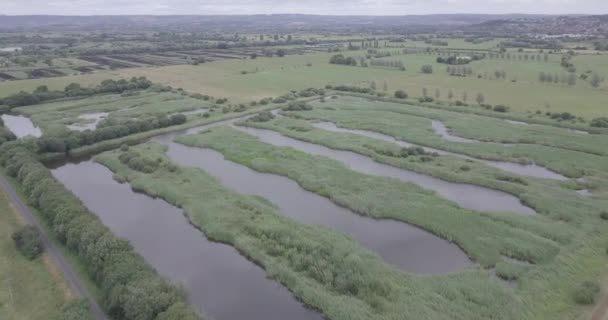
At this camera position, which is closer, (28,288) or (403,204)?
(28,288)

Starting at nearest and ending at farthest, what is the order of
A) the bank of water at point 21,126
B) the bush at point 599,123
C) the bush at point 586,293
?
the bush at point 586,293 → the bush at point 599,123 → the bank of water at point 21,126

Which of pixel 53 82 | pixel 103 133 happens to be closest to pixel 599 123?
pixel 103 133

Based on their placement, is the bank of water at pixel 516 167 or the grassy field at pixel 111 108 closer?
the bank of water at pixel 516 167

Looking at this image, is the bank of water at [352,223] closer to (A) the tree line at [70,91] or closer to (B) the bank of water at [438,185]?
(B) the bank of water at [438,185]

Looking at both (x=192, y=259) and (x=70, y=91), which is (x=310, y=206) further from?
(x=70, y=91)

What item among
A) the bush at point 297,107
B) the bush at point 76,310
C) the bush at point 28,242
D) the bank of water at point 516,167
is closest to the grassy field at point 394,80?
the bush at point 297,107

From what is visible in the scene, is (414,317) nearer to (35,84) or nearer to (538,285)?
(538,285)
